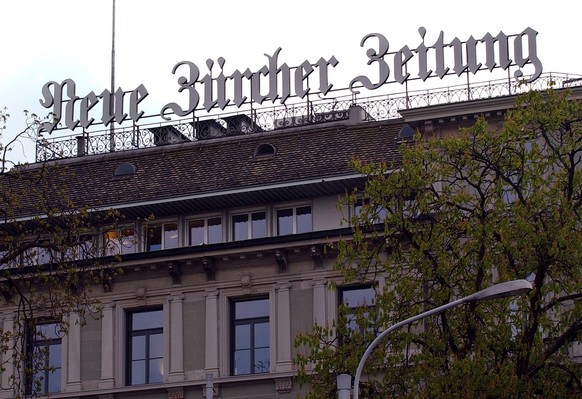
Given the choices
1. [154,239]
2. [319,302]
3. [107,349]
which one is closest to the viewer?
[319,302]

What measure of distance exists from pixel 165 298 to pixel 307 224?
5.45 meters

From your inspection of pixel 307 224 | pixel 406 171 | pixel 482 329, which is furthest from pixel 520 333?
pixel 307 224

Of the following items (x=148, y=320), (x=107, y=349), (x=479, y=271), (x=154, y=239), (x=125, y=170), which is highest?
(x=125, y=170)

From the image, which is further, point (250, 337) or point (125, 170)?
point (125, 170)

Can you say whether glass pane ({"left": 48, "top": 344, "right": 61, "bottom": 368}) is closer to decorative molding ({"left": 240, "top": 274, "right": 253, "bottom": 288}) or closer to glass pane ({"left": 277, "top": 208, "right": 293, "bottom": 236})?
decorative molding ({"left": 240, "top": 274, "right": 253, "bottom": 288})

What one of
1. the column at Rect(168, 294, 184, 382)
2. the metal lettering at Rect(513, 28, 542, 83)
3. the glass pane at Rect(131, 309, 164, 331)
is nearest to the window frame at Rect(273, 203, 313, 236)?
the column at Rect(168, 294, 184, 382)

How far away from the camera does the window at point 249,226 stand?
53062 mm

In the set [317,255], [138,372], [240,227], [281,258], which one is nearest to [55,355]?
[138,372]

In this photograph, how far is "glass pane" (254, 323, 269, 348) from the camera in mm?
52125

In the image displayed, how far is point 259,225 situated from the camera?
174 ft

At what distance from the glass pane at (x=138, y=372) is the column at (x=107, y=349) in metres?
0.71

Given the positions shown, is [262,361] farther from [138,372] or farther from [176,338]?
[138,372]

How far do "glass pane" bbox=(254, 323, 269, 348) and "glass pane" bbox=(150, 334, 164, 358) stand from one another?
3.32m

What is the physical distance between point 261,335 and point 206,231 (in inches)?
162
